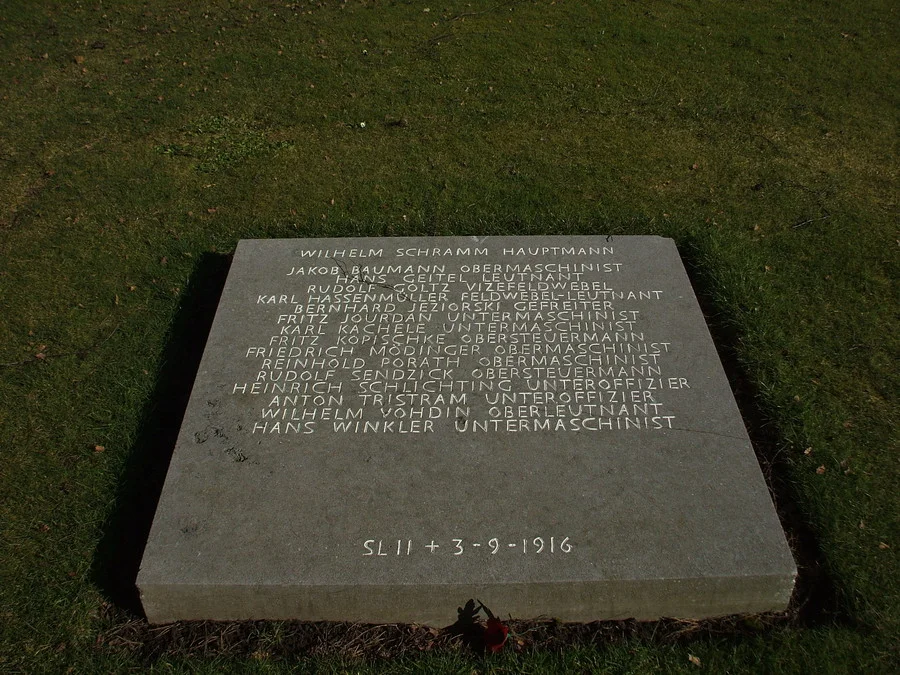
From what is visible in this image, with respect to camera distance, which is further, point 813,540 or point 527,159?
point 527,159

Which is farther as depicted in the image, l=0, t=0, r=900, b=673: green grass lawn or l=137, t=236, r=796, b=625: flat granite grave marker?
l=0, t=0, r=900, b=673: green grass lawn

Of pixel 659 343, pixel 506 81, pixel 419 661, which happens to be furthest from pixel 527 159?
pixel 419 661

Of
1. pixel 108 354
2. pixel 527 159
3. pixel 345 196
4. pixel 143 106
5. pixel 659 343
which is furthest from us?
pixel 143 106

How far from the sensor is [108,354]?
5.50m

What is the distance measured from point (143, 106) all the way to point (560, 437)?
22.5ft

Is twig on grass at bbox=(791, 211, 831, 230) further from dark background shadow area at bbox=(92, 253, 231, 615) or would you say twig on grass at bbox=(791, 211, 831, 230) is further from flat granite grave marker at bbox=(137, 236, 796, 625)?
dark background shadow area at bbox=(92, 253, 231, 615)

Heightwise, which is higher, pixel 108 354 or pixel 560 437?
pixel 560 437

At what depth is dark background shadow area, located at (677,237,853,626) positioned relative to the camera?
3912mm

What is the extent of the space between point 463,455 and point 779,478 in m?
2.03

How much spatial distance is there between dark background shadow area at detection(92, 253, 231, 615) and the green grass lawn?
2 centimetres

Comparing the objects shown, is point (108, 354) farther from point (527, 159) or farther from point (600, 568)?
point (527, 159)

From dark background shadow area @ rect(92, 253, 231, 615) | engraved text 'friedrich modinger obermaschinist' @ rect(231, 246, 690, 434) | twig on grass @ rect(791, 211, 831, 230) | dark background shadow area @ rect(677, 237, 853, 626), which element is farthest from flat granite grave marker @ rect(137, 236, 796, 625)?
twig on grass @ rect(791, 211, 831, 230)

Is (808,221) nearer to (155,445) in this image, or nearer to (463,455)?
(463,455)

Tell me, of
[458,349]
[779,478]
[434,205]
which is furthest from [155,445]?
[779,478]
